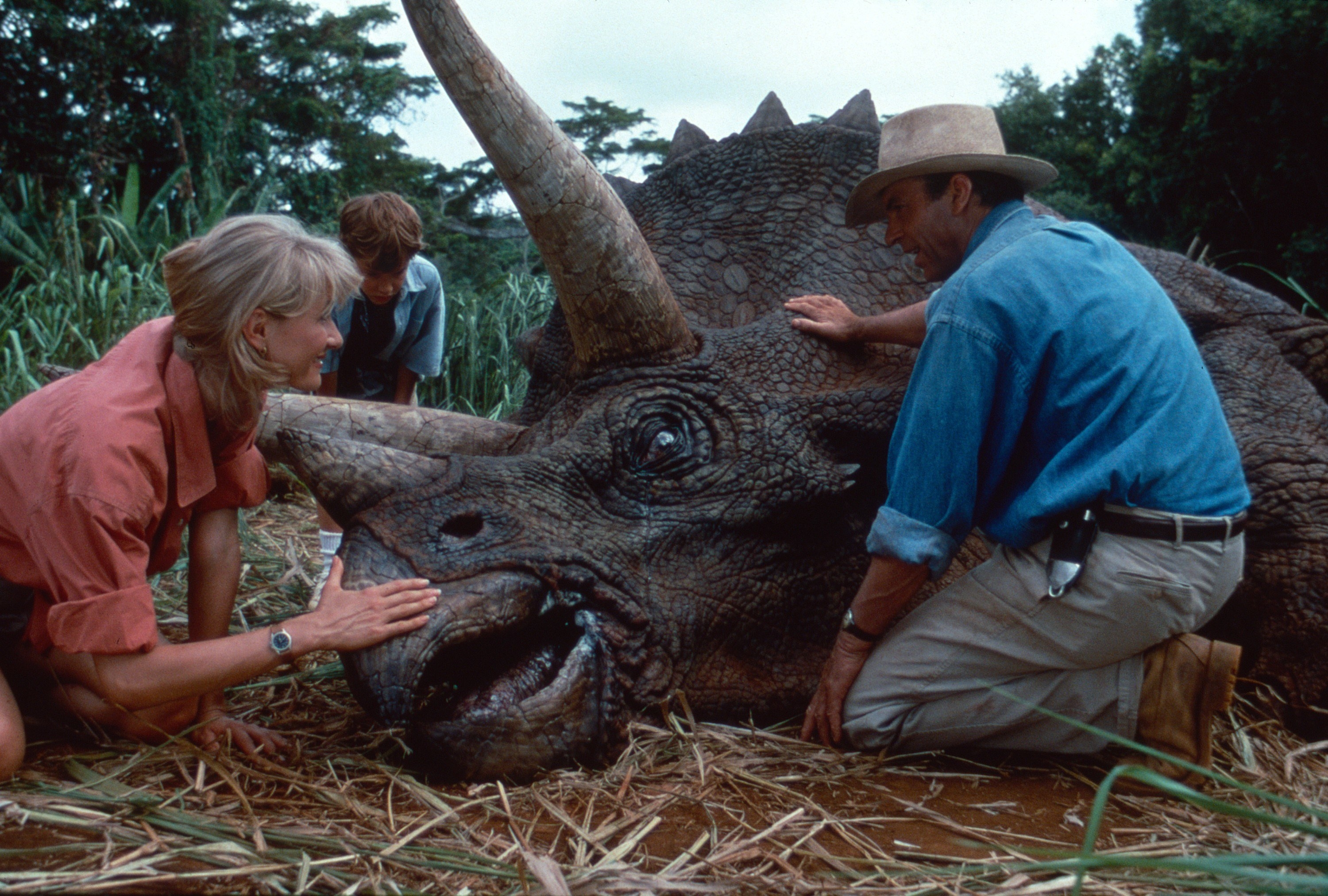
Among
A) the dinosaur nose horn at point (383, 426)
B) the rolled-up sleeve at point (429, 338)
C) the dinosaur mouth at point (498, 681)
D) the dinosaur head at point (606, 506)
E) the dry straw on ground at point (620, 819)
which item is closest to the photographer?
the dry straw on ground at point (620, 819)

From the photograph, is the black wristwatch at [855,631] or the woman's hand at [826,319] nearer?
the black wristwatch at [855,631]

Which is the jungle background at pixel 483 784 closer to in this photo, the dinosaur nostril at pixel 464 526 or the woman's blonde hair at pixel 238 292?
the dinosaur nostril at pixel 464 526

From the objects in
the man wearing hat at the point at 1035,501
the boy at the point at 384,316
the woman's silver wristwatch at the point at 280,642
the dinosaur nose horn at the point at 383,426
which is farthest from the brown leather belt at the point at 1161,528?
the boy at the point at 384,316

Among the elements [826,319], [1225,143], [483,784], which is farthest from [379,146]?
[483,784]

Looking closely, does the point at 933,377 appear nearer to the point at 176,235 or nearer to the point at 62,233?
the point at 62,233

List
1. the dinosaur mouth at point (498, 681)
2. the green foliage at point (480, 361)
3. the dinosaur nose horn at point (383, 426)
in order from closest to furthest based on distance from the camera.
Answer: the dinosaur mouth at point (498, 681) < the dinosaur nose horn at point (383, 426) < the green foliage at point (480, 361)

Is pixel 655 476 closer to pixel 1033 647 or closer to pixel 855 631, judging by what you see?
pixel 855 631

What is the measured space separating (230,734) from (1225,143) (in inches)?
661

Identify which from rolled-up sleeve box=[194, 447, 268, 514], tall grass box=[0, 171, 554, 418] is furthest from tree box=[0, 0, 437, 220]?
rolled-up sleeve box=[194, 447, 268, 514]

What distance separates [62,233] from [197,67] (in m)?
9.24

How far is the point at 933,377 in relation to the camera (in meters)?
2.68

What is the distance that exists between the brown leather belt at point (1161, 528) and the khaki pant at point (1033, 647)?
0.01 m

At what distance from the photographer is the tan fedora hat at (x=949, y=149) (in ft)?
9.49

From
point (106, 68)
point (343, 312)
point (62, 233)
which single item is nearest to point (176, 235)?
point (62, 233)
